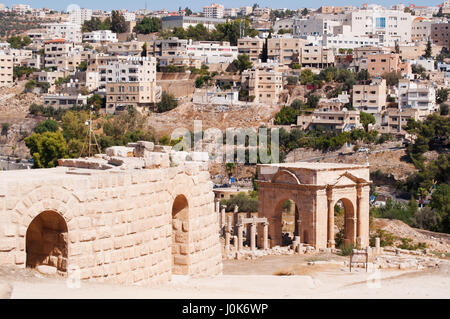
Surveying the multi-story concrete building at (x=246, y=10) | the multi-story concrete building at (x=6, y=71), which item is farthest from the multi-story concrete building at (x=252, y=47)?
the multi-story concrete building at (x=246, y=10)

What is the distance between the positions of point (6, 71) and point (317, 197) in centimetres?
6705

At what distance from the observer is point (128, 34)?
10925 centimetres

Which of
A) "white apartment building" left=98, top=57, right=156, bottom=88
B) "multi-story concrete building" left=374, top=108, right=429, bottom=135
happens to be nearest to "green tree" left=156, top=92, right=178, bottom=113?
"white apartment building" left=98, top=57, right=156, bottom=88

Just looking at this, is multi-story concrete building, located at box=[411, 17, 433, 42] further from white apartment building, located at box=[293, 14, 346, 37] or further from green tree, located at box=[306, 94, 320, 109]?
green tree, located at box=[306, 94, 320, 109]

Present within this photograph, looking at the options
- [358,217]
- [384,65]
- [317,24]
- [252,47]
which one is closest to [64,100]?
[252,47]

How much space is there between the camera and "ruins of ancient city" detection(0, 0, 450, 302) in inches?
403

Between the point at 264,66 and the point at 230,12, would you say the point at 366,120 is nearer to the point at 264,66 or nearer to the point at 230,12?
the point at 264,66

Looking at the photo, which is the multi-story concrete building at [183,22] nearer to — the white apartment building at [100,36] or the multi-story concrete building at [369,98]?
the white apartment building at [100,36]

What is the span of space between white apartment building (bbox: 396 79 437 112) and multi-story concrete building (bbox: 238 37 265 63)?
2301 cm

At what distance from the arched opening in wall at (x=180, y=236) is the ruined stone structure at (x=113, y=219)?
1cm

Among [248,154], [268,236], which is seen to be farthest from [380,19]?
[268,236]

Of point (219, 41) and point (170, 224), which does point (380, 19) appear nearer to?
point (219, 41)

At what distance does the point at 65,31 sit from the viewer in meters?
116
